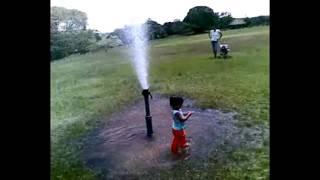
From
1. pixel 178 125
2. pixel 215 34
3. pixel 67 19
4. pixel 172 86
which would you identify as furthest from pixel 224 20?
pixel 67 19

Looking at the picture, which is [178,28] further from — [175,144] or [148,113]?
[175,144]

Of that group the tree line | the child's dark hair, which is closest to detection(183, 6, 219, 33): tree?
the tree line

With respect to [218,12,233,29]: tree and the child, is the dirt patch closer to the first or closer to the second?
the child

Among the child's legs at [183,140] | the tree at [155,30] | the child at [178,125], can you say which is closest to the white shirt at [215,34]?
the tree at [155,30]

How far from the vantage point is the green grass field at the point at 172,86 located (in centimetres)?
158

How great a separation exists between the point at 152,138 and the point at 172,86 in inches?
8.4

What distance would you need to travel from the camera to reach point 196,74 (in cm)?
168

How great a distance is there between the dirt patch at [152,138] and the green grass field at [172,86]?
1.4 inches

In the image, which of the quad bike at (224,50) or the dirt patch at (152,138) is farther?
the quad bike at (224,50)

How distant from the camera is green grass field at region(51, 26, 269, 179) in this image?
1.58 meters

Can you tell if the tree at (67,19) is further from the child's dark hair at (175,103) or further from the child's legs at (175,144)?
the child's legs at (175,144)

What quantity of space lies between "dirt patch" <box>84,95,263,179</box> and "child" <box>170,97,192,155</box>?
0.02 metres
